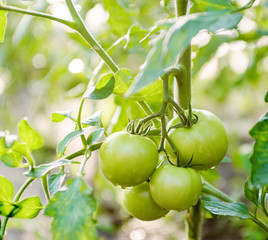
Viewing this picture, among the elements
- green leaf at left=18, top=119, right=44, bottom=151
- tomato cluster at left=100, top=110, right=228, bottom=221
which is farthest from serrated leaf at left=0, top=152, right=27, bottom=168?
tomato cluster at left=100, top=110, right=228, bottom=221

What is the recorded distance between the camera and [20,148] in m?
0.49

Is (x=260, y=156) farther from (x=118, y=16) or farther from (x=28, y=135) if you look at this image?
(x=118, y=16)

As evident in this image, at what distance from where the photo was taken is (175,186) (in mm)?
446

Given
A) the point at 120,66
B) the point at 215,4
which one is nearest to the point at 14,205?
the point at 215,4

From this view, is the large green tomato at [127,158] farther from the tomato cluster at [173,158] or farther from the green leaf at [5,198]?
the green leaf at [5,198]

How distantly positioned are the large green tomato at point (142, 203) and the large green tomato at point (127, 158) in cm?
4

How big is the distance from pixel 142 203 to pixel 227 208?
13 centimetres

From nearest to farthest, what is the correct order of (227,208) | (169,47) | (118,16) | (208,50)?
(169,47) < (227,208) < (118,16) < (208,50)

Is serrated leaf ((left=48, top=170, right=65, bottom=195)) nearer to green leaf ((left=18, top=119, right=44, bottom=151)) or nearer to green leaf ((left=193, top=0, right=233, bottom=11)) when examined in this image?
green leaf ((left=18, top=119, right=44, bottom=151))

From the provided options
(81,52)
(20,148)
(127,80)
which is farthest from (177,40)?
(81,52)

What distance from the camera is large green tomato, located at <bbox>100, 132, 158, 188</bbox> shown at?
447 mm

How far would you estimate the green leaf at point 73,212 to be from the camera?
364mm

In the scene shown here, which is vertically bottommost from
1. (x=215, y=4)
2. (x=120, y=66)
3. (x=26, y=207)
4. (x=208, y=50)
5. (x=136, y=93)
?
(x=120, y=66)

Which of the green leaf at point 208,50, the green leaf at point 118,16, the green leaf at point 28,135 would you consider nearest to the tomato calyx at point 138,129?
the green leaf at point 28,135
